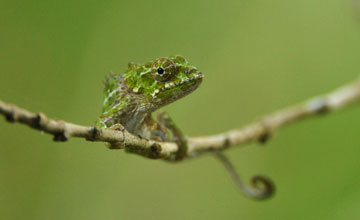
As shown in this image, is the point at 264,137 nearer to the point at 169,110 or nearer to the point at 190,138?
the point at 190,138

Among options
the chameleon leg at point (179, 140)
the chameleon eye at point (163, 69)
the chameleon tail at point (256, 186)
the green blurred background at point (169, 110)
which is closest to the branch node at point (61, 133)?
the chameleon eye at point (163, 69)

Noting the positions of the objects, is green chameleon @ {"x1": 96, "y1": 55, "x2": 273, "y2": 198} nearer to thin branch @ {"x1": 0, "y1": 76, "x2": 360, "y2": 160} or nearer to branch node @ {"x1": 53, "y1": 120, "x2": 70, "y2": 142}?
thin branch @ {"x1": 0, "y1": 76, "x2": 360, "y2": 160}

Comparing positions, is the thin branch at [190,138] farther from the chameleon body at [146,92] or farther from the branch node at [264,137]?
the chameleon body at [146,92]

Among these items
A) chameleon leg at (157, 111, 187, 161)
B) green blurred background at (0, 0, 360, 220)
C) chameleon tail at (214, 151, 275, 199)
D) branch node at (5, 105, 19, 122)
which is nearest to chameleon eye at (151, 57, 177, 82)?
chameleon leg at (157, 111, 187, 161)

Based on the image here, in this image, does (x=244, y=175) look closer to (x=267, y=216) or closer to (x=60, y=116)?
(x=267, y=216)

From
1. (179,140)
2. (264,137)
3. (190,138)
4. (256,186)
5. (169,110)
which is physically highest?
(169,110)

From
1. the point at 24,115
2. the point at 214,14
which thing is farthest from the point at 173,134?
the point at 214,14

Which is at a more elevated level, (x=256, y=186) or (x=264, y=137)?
(x=264, y=137)

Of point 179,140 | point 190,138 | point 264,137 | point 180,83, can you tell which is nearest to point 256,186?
point 264,137
